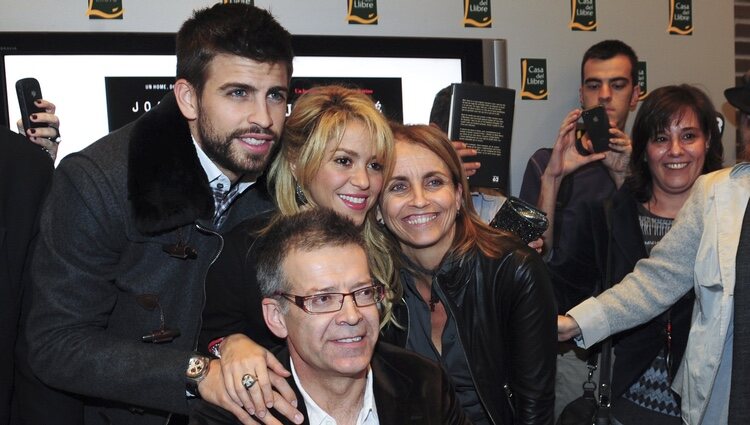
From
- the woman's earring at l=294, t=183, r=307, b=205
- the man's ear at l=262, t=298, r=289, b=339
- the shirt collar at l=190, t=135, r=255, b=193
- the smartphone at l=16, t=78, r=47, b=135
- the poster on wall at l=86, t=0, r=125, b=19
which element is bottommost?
the man's ear at l=262, t=298, r=289, b=339

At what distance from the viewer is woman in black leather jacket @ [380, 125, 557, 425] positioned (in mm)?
2658

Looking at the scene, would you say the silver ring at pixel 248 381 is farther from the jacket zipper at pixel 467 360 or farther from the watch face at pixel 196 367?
the jacket zipper at pixel 467 360

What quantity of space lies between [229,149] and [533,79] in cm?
238

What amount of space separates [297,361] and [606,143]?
2.06 meters

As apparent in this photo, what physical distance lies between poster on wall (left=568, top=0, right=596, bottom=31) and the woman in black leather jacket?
2000mm

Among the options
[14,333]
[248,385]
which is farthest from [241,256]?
[14,333]

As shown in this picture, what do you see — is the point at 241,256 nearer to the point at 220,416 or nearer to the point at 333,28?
the point at 220,416

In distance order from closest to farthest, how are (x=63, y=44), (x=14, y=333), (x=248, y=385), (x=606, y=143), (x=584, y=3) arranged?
(x=248, y=385) → (x=14, y=333) → (x=63, y=44) → (x=606, y=143) → (x=584, y=3)

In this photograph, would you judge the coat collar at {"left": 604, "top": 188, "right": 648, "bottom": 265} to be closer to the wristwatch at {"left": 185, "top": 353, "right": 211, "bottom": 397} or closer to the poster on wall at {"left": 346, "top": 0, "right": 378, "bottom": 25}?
the poster on wall at {"left": 346, "top": 0, "right": 378, "bottom": 25}

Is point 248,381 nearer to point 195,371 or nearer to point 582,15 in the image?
point 195,371

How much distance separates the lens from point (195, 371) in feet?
7.08

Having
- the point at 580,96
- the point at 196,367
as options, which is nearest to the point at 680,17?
the point at 580,96

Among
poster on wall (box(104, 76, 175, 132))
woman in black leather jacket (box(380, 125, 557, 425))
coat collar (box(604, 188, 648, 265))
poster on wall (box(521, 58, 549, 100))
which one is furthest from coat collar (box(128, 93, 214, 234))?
poster on wall (box(521, 58, 549, 100))

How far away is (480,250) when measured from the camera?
8.91ft
